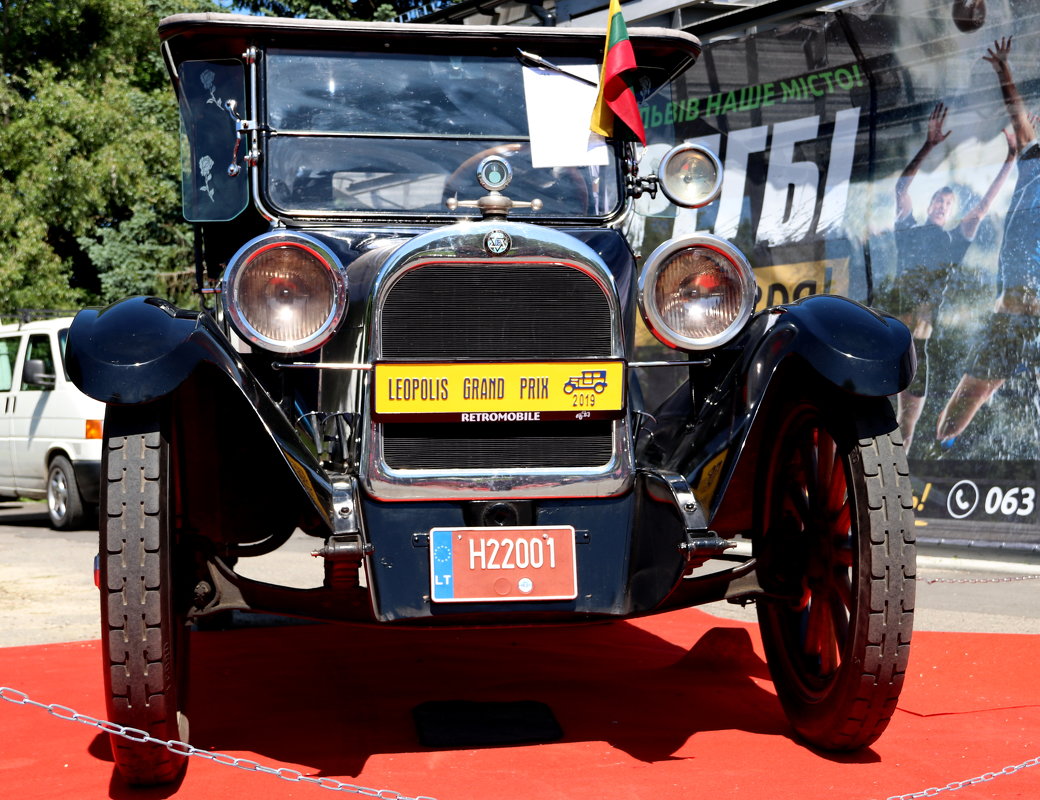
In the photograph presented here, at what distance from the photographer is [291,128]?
481 cm

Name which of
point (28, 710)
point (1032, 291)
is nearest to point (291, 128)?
point (28, 710)

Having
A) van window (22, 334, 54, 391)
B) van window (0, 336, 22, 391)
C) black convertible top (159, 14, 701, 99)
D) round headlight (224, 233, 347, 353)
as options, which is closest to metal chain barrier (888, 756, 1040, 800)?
round headlight (224, 233, 347, 353)

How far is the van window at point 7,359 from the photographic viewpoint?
1236 centimetres

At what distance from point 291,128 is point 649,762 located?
8.90 ft

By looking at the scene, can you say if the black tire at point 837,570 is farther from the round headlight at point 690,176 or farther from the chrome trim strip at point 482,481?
the round headlight at point 690,176

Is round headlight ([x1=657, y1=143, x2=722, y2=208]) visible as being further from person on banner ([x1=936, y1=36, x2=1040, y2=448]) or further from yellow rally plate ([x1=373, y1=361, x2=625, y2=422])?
person on banner ([x1=936, y1=36, x2=1040, y2=448])

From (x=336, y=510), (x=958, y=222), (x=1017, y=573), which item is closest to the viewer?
(x=336, y=510)

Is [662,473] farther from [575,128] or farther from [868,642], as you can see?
[575,128]

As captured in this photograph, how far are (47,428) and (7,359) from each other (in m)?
1.27

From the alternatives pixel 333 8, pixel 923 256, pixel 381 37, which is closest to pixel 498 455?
pixel 381 37

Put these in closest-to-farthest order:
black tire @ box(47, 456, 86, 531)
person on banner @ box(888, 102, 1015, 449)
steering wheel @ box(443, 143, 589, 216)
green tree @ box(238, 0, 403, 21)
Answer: steering wheel @ box(443, 143, 589, 216)
person on banner @ box(888, 102, 1015, 449)
black tire @ box(47, 456, 86, 531)
green tree @ box(238, 0, 403, 21)

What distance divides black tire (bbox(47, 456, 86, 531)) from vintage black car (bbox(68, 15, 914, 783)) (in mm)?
7606

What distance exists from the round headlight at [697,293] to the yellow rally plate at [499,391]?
1.12 feet

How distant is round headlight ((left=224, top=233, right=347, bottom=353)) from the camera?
12.3ft
